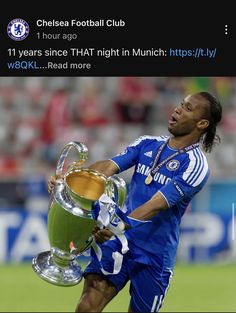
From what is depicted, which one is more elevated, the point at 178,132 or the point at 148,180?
the point at 178,132

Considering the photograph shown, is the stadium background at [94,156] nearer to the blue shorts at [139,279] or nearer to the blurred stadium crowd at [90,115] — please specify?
the blurred stadium crowd at [90,115]

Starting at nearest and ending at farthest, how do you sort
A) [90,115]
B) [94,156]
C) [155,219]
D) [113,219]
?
1. [113,219]
2. [155,219]
3. [94,156]
4. [90,115]

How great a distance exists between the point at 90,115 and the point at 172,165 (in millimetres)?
7646

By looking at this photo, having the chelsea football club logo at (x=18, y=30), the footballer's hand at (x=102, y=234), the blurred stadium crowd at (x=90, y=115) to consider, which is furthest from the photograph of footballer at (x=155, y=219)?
the blurred stadium crowd at (x=90, y=115)

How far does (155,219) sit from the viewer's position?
6.98 meters

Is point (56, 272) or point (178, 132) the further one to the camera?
point (178, 132)

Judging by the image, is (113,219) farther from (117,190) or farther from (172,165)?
(172,165)

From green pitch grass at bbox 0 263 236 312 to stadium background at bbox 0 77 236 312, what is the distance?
14 millimetres

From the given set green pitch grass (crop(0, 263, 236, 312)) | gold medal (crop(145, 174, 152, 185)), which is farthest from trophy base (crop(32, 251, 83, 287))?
green pitch grass (crop(0, 263, 236, 312))

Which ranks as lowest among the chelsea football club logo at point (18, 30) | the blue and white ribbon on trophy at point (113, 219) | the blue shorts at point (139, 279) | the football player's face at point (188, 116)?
the blue shorts at point (139, 279)

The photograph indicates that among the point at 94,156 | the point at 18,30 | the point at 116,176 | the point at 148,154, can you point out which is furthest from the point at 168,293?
the point at 148,154

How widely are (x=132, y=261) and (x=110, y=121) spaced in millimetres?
7738

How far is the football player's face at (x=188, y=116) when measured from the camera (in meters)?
7.03

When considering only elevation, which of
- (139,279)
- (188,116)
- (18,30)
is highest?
(18,30)
